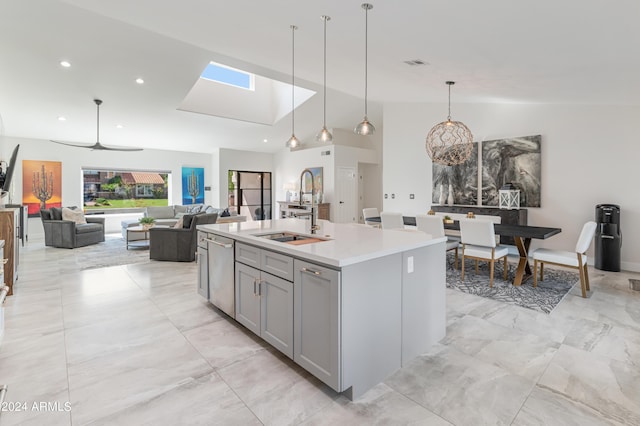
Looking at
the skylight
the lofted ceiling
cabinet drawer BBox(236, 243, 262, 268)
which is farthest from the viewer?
the skylight

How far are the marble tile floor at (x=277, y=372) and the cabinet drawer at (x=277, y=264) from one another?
26.1 inches

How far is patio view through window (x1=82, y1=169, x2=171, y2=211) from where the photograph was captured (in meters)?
9.11

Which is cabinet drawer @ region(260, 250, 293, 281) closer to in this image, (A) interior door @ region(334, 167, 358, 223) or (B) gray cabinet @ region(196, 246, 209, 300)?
(B) gray cabinet @ region(196, 246, 209, 300)

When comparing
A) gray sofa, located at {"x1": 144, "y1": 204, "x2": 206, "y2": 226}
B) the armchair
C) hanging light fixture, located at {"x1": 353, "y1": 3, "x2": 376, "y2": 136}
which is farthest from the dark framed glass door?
hanging light fixture, located at {"x1": 353, "y1": 3, "x2": 376, "y2": 136}

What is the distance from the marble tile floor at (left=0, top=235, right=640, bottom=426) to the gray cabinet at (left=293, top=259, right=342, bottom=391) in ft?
0.55

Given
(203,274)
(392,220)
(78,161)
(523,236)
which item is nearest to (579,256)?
(523,236)

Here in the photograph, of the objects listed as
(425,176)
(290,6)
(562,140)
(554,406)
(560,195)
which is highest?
(290,6)

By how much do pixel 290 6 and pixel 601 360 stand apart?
12.9ft

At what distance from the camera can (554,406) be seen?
6.11 feet

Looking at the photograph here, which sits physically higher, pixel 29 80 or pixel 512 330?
pixel 29 80

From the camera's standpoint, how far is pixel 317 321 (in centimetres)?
201

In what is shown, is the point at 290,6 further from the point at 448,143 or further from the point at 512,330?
the point at 448,143

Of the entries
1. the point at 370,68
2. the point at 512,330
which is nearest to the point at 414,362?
the point at 512,330

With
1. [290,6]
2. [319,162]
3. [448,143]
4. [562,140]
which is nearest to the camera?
[290,6]
